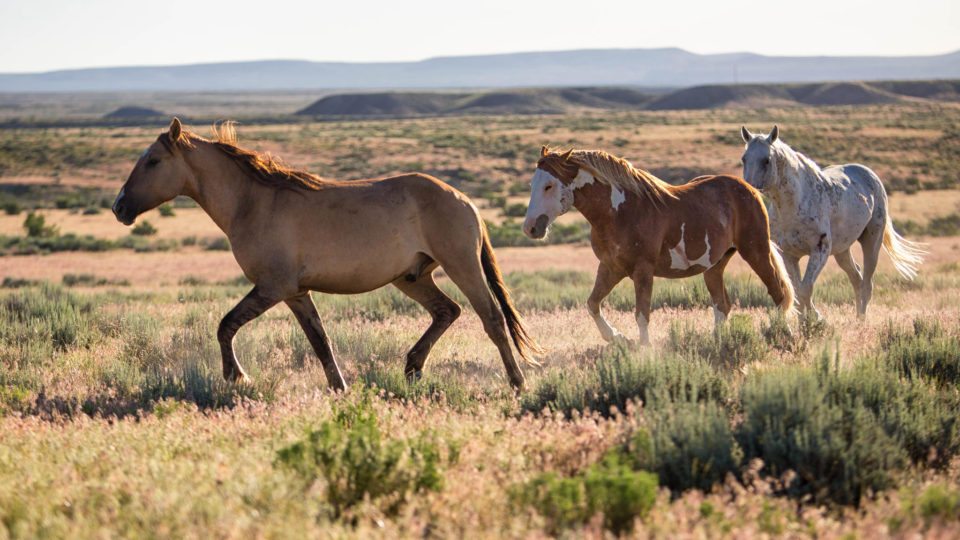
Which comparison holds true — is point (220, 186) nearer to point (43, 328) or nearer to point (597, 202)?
point (597, 202)

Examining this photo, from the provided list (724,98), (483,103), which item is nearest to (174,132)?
(724,98)

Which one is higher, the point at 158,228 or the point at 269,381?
the point at 269,381

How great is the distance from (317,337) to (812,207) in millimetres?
5536

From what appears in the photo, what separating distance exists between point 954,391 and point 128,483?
203 inches

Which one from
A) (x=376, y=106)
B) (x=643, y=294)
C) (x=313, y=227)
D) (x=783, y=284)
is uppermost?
(x=313, y=227)

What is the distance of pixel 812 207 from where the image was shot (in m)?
10.6

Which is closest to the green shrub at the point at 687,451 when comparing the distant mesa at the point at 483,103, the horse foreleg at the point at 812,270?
the horse foreleg at the point at 812,270

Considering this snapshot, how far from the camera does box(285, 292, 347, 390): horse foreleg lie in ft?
26.2

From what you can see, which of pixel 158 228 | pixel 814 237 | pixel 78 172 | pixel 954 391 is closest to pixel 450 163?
pixel 78 172

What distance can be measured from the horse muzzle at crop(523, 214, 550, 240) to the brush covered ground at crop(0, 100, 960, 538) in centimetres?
127

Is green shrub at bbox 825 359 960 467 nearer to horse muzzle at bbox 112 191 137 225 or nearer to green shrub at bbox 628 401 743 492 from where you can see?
green shrub at bbox 628 401 743 492

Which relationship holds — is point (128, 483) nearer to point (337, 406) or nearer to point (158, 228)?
point (337, 406)

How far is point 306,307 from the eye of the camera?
8039 mm

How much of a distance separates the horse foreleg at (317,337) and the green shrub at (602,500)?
11.9 feet
